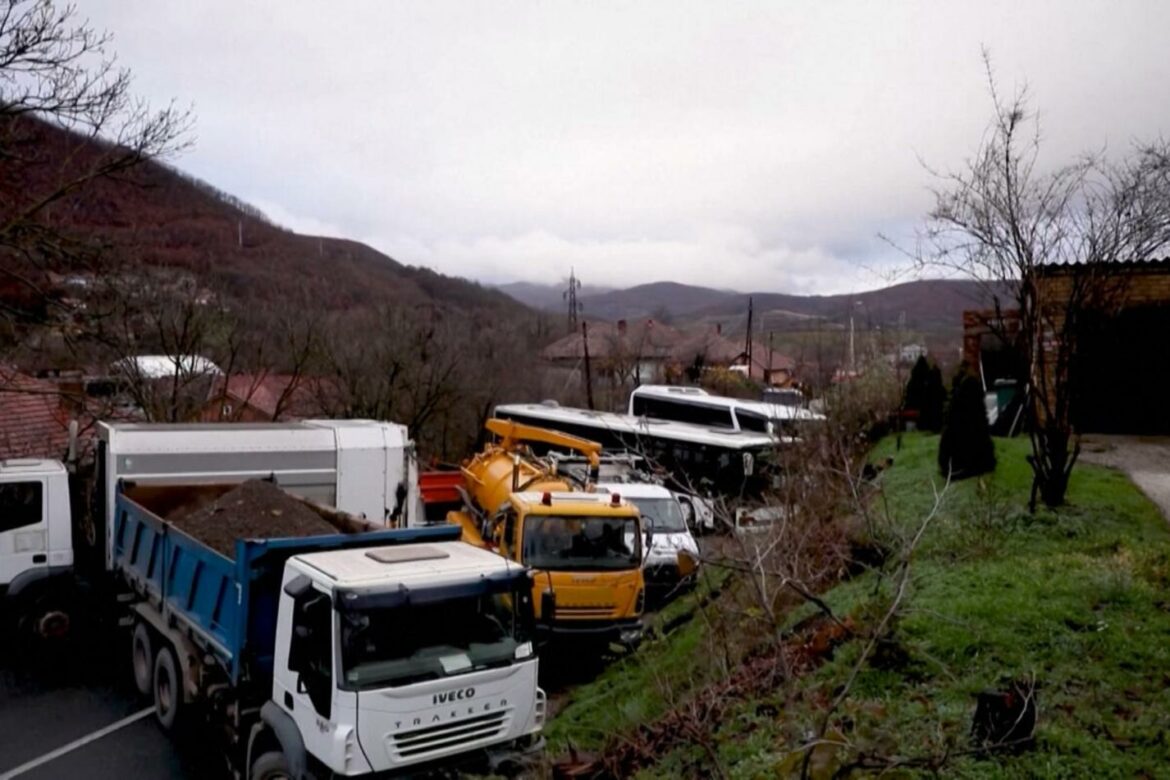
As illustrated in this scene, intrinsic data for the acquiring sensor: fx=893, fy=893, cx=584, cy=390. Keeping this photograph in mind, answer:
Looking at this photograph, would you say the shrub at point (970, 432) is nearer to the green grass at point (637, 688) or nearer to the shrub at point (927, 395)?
the green grass at point (637, 688)

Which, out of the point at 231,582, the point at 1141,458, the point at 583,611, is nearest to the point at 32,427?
the point at 583,611

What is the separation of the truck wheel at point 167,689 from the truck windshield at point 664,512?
28.7 ft

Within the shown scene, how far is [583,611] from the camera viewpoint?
37.7 feet

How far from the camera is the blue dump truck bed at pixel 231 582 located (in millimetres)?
7422

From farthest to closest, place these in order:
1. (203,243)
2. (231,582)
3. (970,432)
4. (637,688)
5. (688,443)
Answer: (203,243), (688,443), (970,432), (637,688), (231,582)

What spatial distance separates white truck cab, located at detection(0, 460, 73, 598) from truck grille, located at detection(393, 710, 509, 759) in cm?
782

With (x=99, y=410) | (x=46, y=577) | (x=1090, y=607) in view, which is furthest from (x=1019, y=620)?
(x=99, y=410)

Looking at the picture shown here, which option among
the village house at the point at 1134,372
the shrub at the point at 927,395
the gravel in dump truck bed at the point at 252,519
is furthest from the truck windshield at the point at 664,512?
the shrub at the point at 927,395

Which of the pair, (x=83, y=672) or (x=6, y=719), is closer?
(x=6, y=719)

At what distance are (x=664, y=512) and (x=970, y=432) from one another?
548 cm

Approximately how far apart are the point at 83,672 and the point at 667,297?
134 m

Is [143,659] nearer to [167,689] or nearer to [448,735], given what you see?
[167,689]

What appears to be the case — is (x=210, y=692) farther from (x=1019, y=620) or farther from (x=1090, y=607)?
(x=1090, y=607)

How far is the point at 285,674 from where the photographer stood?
272 inches
